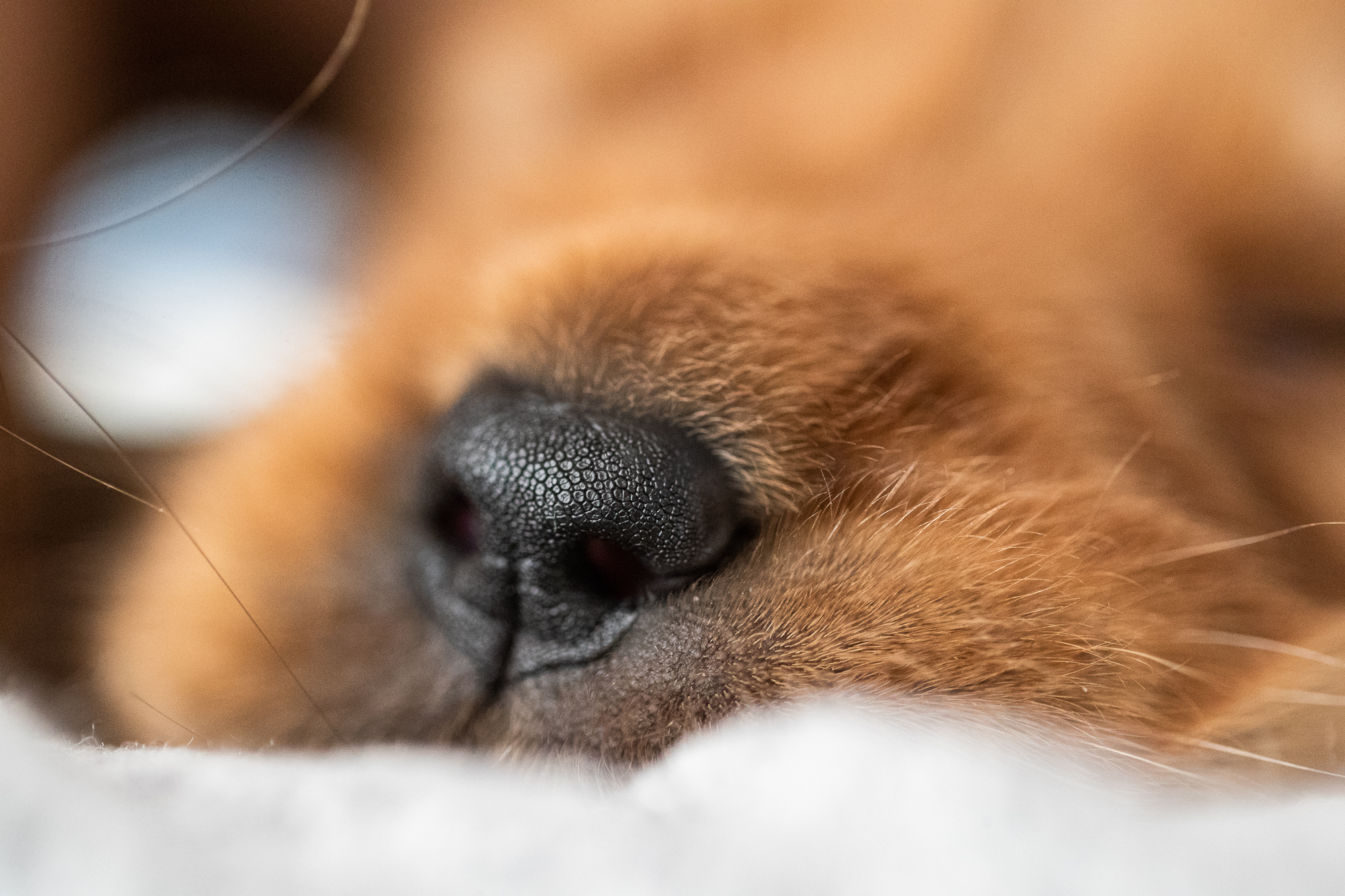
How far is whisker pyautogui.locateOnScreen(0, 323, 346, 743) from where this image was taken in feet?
1.80

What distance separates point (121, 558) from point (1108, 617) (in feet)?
2.11

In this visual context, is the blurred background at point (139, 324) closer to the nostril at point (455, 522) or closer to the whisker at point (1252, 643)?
the nostril at point (455, 522)

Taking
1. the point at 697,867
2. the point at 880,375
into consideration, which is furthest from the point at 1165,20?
the point at 697,867

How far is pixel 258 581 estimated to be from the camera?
24.7 inches

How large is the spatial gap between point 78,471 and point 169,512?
3.2 inches

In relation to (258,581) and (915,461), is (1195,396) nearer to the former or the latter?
(915,461)

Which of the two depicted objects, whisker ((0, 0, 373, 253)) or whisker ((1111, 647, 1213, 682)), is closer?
whisker ((1111, 647, 1213, 682))

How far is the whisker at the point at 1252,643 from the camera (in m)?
0.51

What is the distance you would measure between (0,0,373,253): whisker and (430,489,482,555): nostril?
12.3 inches

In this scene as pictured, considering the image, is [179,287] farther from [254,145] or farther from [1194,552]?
[1194,552]

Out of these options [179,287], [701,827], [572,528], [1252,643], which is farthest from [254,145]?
[1252,643]

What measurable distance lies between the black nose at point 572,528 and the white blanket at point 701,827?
0.46 ft

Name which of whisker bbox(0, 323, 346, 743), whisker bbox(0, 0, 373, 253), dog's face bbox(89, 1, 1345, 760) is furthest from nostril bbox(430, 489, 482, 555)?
whisker bbox(0, 0, 373, 253)

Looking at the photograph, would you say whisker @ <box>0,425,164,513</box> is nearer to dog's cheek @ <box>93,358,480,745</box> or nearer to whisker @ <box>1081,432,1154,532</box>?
dog's cheek @ <box>93,358,480,745</box>
